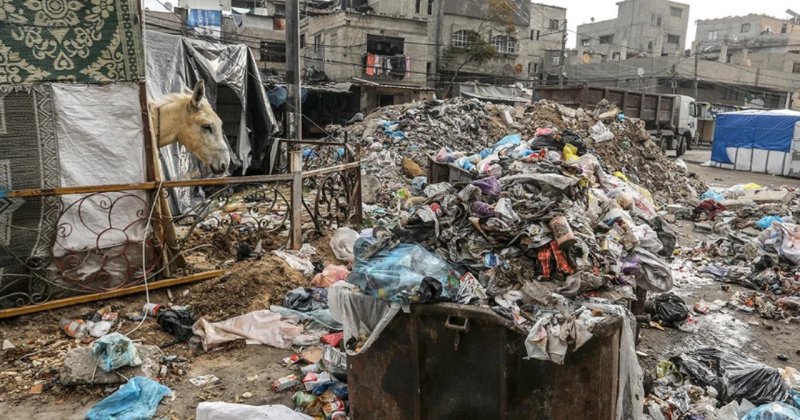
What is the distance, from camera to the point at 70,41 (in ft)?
13.7

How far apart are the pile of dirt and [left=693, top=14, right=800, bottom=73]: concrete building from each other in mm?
40537

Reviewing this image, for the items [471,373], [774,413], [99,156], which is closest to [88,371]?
[99,156]

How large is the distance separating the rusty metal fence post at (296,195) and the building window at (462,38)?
3241cm

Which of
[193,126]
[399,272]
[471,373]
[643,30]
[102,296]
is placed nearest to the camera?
[471,373]

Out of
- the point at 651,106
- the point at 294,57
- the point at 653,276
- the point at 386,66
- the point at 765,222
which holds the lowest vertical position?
the point at 765,222

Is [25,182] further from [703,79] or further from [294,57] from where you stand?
[703,79]

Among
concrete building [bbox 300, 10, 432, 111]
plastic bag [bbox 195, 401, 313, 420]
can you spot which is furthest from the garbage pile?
concrete building [bbox 300, 10, 432, 111]

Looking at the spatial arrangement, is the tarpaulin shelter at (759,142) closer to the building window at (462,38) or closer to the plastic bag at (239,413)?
the building window at (462,38)

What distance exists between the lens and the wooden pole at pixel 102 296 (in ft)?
13.3

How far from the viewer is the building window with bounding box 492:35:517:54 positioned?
37750 mm

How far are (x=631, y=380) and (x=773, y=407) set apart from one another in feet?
3.78

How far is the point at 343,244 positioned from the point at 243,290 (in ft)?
5.54

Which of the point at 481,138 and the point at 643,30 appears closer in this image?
the point at 481,138

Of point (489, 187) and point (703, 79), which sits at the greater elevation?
point (703, 79)
